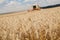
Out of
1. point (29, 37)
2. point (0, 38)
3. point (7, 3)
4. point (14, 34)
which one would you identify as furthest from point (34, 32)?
point (7, 3)

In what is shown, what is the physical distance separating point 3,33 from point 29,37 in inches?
8.0

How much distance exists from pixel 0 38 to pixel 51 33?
1.32 ft

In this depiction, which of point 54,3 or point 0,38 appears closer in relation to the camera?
point 0,38

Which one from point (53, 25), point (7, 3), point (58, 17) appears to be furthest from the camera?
point (7, 3)

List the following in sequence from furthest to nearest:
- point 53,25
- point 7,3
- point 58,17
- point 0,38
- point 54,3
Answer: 1. point 54,3
2. point 7,3
3. point 58,17
4. point 53,25
5. point 0,38

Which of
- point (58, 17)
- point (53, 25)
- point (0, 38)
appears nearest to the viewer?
point (0, 38)

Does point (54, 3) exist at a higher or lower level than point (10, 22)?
lower

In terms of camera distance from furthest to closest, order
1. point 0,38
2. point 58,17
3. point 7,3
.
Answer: point 7,3
point 58,17
point 0,38

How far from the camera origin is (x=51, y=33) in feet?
2.94

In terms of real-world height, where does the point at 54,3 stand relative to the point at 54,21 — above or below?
below

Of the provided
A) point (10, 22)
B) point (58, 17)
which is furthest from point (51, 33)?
point (10, 22)

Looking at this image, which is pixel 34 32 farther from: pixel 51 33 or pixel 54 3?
pixel 54 3

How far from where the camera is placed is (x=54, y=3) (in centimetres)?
191

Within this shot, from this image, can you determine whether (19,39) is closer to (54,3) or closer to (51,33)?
(51,33)
